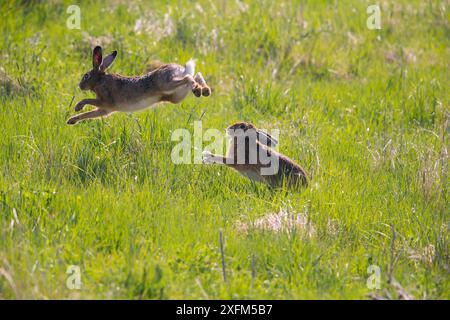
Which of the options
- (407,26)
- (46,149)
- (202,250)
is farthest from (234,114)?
(407,26)

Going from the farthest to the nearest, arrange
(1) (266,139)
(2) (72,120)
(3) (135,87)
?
(1) (266,139), (2) (72,120), (3) (135,87)

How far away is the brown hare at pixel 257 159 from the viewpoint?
7406mm

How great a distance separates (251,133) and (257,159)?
30 cm

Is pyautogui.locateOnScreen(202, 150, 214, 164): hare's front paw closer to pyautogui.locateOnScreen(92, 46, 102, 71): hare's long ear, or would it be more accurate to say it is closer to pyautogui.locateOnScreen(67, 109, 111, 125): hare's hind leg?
pyautogui.locateOnScreen(67, 109, 111, 125): hare's hind leg

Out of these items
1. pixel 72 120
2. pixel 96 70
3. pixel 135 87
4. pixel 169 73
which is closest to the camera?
pixel 169 73

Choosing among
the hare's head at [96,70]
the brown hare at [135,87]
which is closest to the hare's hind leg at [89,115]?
the brown hare at [135,87]

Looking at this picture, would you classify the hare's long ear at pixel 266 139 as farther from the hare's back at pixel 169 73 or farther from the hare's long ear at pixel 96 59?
the hare's long ear at pixel 96 59

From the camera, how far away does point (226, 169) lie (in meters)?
7.66

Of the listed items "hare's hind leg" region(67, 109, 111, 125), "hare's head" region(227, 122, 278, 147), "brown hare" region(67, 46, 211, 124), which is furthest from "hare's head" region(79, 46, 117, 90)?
"hare's head" region(227, 122, 278, 147)

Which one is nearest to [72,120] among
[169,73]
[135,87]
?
[135,87]

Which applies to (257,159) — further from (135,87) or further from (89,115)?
(89,115)

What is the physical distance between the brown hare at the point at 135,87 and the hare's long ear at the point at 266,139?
3.06ft

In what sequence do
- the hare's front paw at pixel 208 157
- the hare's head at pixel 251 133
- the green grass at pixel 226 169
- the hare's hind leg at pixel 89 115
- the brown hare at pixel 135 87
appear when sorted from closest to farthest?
the green grass at pixel 226 169
the brown hare at pixel 135 87
the hare's hind leg at pixel 89 115
the hare's front paw at pixel 208 157
the hare's head at pixel 251 133

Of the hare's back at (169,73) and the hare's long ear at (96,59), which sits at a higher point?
the hare's long ear at (96,59)
